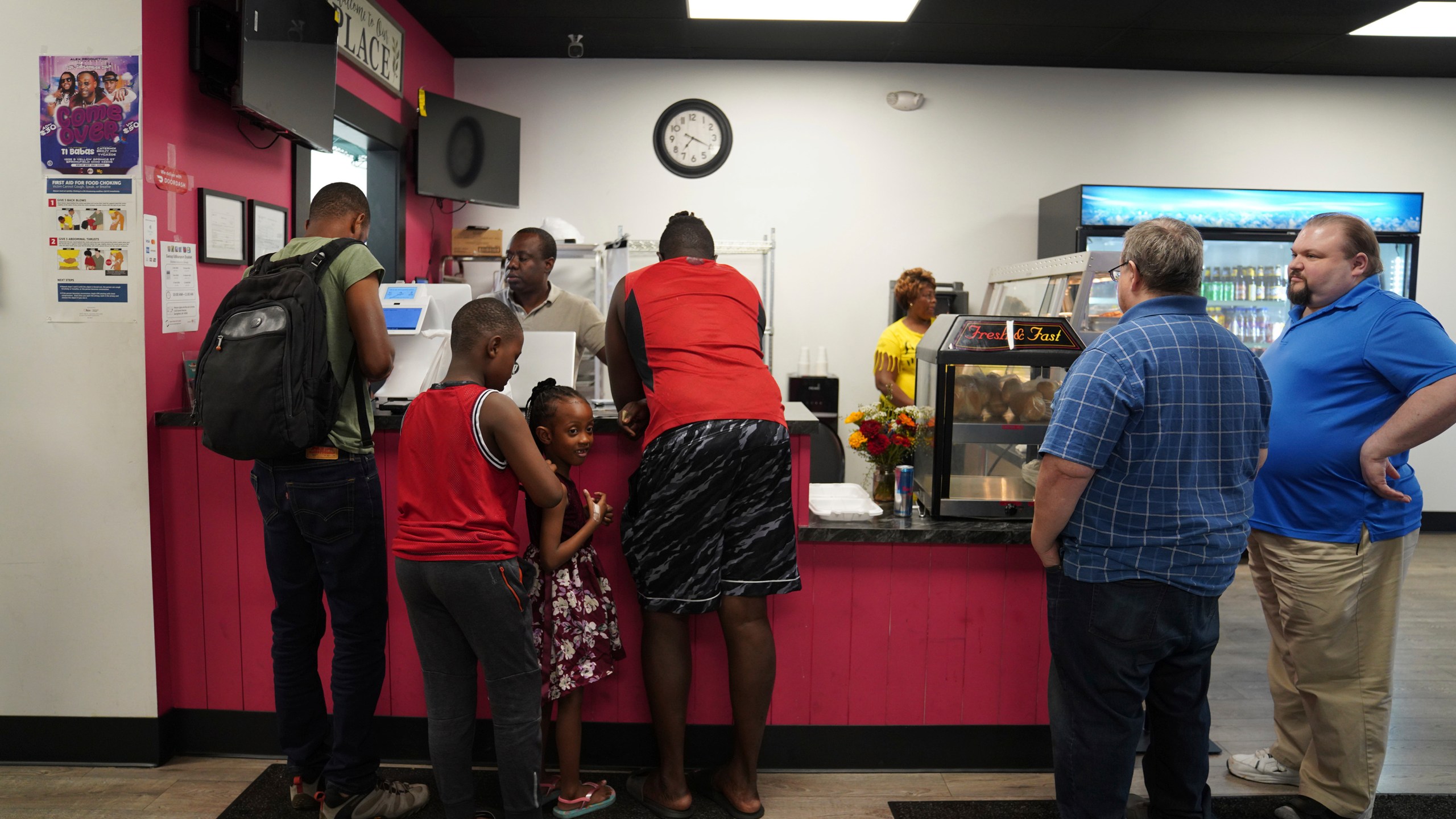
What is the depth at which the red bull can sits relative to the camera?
8.79ft

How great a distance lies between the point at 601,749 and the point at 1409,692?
3104 millimetres

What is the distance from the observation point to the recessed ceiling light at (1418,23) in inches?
181

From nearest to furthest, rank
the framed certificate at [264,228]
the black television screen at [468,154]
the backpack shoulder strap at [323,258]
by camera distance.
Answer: the backpack shoulder strap at [323,258] < the framed certificate at [264,228] < the black television screen at [468,154]

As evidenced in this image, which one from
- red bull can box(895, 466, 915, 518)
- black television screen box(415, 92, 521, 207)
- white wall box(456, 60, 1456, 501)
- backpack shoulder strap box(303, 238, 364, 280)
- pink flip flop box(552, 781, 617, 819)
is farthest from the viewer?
white wall box(456, 60, 1456, 501)

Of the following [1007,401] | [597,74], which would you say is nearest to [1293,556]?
[1007,401]

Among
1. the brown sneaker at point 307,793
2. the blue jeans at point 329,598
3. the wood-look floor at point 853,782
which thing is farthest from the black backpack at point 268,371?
the wood-look floor at point 853,782

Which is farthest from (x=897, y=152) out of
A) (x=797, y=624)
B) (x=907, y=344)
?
(x=797, y=624)

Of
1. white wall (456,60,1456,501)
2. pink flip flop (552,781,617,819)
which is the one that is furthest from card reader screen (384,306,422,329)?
white wall (456,60,1456,501)

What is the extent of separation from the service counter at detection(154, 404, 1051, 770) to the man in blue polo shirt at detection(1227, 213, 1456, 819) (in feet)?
2.20

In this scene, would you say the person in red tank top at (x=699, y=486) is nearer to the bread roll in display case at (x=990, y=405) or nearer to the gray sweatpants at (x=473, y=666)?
the gray sweatpants at (x=473, y=666)

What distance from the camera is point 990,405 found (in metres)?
2.63

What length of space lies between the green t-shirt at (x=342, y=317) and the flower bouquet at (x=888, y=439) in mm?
1414

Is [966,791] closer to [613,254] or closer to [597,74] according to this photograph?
[613,254]

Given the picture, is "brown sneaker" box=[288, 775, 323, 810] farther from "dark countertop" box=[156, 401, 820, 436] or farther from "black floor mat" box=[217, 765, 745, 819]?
A: "dark countertop" box=[156, 401, 820, 436]
